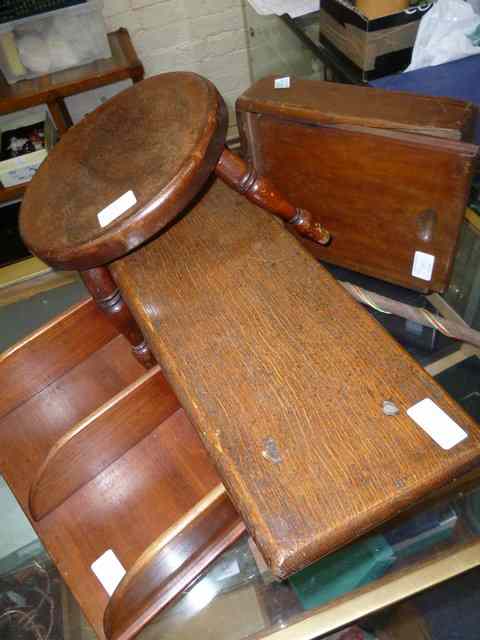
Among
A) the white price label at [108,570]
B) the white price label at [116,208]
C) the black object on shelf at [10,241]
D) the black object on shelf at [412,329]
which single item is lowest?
the black object on shelf at [10,241]

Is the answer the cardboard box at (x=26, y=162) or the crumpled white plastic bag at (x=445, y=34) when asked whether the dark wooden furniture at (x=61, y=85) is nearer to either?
the cardboard box at (x=26, y=162)

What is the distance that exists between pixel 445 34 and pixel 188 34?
90 cm

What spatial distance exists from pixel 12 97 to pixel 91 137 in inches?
26.1

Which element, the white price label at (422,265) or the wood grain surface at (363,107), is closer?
the wood grain surface at (363,107)

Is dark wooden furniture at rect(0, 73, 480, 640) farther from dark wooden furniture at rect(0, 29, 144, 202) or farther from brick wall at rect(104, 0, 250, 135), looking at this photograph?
brick wall at rect(104, 0, 250, 135)

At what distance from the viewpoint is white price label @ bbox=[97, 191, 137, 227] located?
550 millimetres

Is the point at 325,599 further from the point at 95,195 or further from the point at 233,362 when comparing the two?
the point at 95,195

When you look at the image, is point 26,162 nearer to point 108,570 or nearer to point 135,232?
point 135,232

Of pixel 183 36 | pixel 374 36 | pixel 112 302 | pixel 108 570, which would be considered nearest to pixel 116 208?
pixel 112 302

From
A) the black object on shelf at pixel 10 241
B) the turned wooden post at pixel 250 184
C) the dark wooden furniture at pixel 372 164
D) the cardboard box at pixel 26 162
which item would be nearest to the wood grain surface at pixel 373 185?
the dark wooden furniture at pixel 372 164

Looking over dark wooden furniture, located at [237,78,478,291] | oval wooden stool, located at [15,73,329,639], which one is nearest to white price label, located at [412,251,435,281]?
dark wooden furniture, located at [237,78,478,291]

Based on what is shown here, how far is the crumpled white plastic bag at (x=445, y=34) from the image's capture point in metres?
0.92

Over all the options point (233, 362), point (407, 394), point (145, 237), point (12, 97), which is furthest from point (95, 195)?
point (12, 97)

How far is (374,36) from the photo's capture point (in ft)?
2.99
